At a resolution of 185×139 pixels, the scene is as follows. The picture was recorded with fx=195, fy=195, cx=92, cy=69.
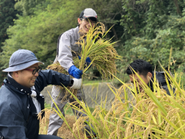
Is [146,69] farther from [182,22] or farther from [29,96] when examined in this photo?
[182,22]

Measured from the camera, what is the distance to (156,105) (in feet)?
3.07

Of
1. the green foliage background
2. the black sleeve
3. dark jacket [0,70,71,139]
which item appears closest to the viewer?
dark jacket [0,70,71,139]

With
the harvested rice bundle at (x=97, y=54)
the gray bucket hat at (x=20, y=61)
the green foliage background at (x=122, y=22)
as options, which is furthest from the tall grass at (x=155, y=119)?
the green foliage background at (x=122, y=22)

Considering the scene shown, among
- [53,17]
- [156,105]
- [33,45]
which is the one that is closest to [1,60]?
[33,45]

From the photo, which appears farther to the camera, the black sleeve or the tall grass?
the black sleeve

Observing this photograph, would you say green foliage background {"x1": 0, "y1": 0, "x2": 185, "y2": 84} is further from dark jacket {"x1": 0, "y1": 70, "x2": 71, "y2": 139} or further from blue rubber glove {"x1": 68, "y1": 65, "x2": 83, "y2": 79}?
dark jacket {"x1": 0, "y1": 70, "x2": 71, "y2": 139}

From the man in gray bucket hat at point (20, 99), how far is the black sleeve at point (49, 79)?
0.77ft

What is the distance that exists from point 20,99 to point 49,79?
61 cm

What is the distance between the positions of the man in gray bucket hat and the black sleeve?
0.23 metres

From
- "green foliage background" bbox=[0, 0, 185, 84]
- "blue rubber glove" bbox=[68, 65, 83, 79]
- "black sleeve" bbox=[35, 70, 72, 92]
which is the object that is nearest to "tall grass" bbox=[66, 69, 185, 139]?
"black sleeve" bbox=[35, 70, 72, 92]

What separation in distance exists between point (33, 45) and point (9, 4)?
36.3ft

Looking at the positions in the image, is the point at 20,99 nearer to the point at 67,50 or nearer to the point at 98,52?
the point at 67,50

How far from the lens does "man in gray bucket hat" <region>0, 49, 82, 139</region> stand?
1424 mm

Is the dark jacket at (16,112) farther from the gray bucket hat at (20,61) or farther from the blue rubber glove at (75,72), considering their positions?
the blue rubber glove at (75,72)
